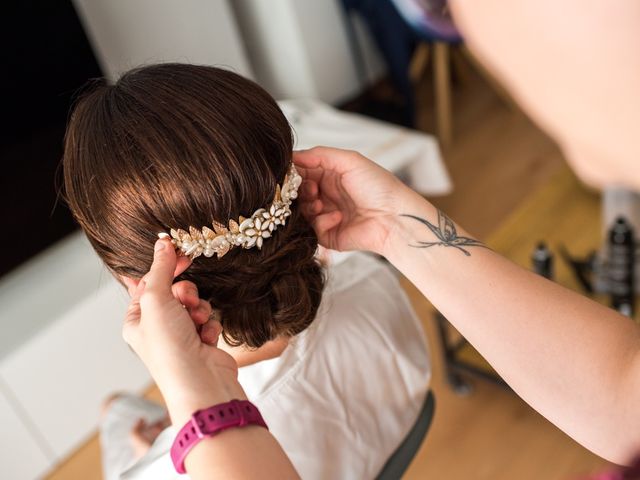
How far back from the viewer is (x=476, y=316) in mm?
782

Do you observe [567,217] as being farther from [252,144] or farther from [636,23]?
[636,23]

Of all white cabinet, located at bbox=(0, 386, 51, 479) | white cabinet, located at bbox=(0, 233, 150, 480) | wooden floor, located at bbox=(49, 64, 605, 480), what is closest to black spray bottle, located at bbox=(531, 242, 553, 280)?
wooden floor, located at bbox=(49, 64, 605, 480)

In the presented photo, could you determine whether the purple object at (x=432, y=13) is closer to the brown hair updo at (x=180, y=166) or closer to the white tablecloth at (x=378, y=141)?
the brown hair updo at (x=180, y=166)

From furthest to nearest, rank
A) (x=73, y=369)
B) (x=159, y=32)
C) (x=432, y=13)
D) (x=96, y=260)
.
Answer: (x=159, y=32)
(x=96, y=260)
(x=73, y=369)
(x=432, y=13)

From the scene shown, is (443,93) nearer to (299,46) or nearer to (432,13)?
(299,46)

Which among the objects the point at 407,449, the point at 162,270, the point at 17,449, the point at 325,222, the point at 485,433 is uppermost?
the point at 162,270

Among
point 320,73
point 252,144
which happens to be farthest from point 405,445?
point 320,73

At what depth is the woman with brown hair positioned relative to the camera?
720 mm

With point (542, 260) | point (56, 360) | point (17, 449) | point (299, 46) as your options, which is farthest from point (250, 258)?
point (299, 46)

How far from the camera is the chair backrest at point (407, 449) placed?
921 millimetres

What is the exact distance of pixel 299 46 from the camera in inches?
110

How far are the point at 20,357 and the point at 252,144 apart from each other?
1.36 m

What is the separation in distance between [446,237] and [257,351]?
0.34 meters

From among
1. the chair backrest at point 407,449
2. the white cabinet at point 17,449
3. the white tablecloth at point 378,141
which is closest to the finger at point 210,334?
the chair backrest at point 407,449
